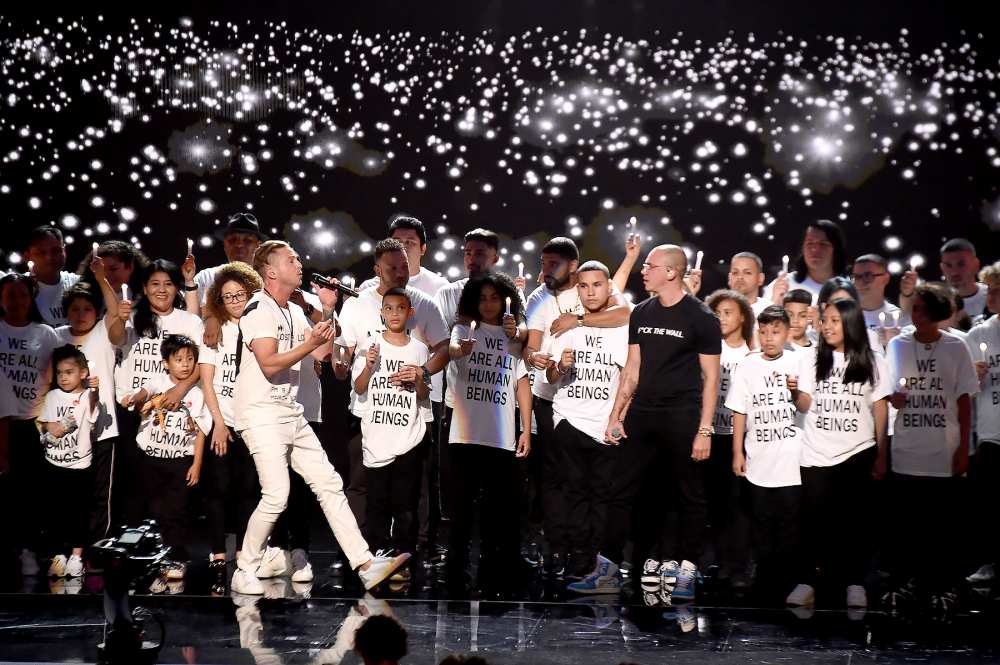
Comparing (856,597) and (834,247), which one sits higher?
(834,247)

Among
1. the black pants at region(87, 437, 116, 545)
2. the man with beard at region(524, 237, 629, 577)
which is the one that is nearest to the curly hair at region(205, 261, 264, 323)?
the black pants at region(87, 437, 116, 545)

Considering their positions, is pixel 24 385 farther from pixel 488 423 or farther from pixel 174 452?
pixel 488 423

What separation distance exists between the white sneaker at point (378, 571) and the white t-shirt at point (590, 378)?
108 cm

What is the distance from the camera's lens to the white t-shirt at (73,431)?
5.27m

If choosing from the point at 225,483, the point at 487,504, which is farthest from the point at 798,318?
the point at 225,483

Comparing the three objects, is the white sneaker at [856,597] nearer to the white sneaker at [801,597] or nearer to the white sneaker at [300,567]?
the white sneaker at [801,597]

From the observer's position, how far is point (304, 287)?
23.2 ft

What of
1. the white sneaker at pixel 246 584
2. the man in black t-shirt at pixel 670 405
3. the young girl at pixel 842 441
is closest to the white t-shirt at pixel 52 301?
the white sneaker at pixel 246 584

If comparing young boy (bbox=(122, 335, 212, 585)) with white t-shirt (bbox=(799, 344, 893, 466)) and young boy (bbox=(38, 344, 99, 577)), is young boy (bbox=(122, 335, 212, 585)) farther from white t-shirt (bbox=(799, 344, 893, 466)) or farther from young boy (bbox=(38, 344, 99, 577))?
→ white t-shirt (bbox=(799, 344, 893, 466))

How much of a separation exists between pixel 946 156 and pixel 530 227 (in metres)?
2.68

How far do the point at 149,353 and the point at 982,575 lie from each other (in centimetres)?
428

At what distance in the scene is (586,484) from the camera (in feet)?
17.1

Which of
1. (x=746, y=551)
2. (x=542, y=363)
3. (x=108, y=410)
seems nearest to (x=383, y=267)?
(x=542, y=363)

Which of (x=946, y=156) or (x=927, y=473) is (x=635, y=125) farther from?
(x=927, y=473)
